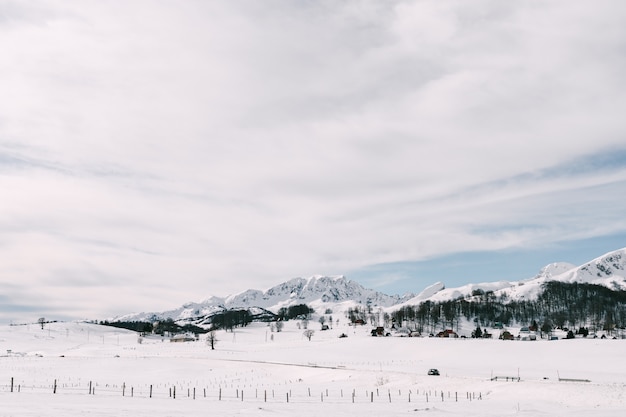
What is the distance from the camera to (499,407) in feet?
186

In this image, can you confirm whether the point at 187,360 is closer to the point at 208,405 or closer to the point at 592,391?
the point at 208,405

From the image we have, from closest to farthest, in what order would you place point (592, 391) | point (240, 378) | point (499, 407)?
point (499, 407)
point (592, 391)
point (240, 378)

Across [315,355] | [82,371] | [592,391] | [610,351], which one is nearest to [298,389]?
[592,391]

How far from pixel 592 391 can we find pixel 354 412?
1272 inches

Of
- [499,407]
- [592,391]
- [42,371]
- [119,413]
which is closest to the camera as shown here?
[119,413]

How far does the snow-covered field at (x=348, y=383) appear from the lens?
50156mm

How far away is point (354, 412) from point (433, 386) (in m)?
30.1

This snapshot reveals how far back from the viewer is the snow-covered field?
50.2 metres

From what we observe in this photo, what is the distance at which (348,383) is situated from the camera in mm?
85062

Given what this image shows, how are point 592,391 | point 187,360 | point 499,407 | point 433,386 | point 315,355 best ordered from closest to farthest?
1. point 499,407
2. point 592,391
3. point 433,386
4. point 187,360
5. point 315,355

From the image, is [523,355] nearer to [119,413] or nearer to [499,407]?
[499,407]

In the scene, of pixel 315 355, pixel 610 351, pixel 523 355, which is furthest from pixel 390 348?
pixel 610 351

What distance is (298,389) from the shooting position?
261 ft

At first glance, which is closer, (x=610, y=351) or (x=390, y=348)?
(x=610, y=351)
